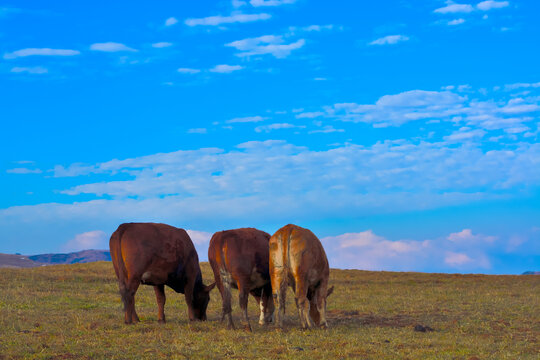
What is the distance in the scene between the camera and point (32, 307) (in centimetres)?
2019

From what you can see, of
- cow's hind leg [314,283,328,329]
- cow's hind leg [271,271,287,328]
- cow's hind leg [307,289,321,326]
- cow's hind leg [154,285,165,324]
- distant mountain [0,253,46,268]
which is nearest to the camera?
cow's hind leg [271,271,287,328]

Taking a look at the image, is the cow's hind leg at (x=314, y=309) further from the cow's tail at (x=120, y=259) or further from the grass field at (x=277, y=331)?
the cow's tail at (x=120, y=259)

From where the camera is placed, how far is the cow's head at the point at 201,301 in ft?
56.9

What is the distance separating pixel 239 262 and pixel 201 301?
2.74 meters

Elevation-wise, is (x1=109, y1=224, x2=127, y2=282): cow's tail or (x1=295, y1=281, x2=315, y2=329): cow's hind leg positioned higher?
(x1=109, y1=224, x2=127, y2=282): cow's tail

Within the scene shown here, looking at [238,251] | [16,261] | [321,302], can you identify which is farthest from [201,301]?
[16,261]

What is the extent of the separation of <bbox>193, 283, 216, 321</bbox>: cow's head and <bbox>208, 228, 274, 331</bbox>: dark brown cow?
1073 mm

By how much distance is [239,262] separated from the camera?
1559cm

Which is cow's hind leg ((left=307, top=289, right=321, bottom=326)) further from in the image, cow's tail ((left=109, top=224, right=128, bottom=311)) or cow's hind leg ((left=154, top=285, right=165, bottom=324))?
cow's tail ((left=109, top=224, right=128, bottom=311))

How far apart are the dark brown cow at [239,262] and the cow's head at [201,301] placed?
1073 mm

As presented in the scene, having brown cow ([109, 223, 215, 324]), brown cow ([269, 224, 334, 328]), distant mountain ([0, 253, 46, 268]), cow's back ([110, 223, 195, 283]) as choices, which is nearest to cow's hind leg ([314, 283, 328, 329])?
brown cow ([269, 224, 334, 328])

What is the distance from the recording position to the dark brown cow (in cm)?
1554

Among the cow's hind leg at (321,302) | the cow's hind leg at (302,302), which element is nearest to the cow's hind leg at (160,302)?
the cow's hind leg at (302,302)

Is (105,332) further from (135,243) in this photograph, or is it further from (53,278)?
(53,278)
